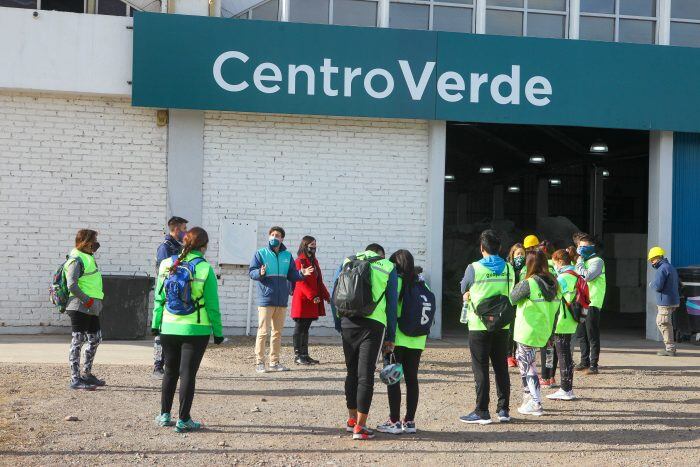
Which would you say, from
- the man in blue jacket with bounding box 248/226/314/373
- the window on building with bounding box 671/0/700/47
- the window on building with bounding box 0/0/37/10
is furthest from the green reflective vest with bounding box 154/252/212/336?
the window on building with bounding box 671/0/700/47

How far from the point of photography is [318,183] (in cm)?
1445

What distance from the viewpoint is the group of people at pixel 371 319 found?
7516 mm

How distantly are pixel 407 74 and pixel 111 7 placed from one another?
5.03 meters

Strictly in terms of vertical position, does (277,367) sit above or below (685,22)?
below

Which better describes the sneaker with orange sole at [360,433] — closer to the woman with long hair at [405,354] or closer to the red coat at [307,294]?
the woman with long hair at [405,354]

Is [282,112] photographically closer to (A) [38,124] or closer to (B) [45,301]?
(A) [38,124]

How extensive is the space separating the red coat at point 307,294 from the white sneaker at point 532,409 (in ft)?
11.8

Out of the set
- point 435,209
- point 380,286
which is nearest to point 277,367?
point 380,286

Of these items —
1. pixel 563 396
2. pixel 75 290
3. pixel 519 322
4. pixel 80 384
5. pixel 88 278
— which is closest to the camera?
pixel 519 322

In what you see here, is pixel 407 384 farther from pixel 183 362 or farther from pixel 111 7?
pixel 111 7

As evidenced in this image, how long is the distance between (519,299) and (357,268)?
6.81 feet

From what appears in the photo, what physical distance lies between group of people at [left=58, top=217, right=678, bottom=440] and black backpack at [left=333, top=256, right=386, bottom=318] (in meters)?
0.04

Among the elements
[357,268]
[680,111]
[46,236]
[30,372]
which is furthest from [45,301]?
[680,111]

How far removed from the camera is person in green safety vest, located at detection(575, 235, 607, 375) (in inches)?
443
